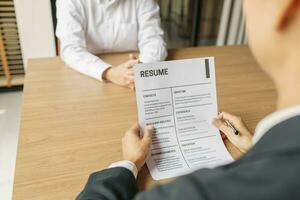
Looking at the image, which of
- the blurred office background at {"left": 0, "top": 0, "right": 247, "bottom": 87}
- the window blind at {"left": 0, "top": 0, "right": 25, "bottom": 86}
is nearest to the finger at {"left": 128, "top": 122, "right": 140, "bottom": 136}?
the blurred office background at {"left": 0, "top": 0, "right": 247, "bottom": 87}

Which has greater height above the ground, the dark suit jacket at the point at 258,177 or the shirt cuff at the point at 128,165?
the dark suit jacket at the point at 258,177

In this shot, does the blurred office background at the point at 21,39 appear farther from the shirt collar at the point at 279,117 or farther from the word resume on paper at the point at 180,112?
the shirt collar at the point at 279,117

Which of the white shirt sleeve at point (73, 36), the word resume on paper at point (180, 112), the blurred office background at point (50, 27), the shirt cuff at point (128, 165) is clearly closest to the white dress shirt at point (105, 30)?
the white shirt sleeve at point (73, 36)

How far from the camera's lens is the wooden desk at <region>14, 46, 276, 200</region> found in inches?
30.0

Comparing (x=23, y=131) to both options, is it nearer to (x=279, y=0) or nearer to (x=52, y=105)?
(x=52, y=105)

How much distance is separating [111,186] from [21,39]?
1831mm

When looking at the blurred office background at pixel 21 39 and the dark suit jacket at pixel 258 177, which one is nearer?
the dark suit jacket at pixel 258 177

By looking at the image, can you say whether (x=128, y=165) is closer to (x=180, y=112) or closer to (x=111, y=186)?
(x=111, y=186)

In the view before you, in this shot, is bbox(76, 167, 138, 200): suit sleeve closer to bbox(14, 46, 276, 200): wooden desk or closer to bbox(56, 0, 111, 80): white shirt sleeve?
bbox(14, 46, 276, 200): wooden desk

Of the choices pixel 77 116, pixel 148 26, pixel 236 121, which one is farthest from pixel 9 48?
pixel 236 121

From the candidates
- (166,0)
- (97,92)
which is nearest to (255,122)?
(97,92)

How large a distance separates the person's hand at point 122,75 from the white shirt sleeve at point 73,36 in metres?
0.06

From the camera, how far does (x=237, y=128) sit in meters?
0.92

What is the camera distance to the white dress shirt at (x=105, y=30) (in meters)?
1.30
